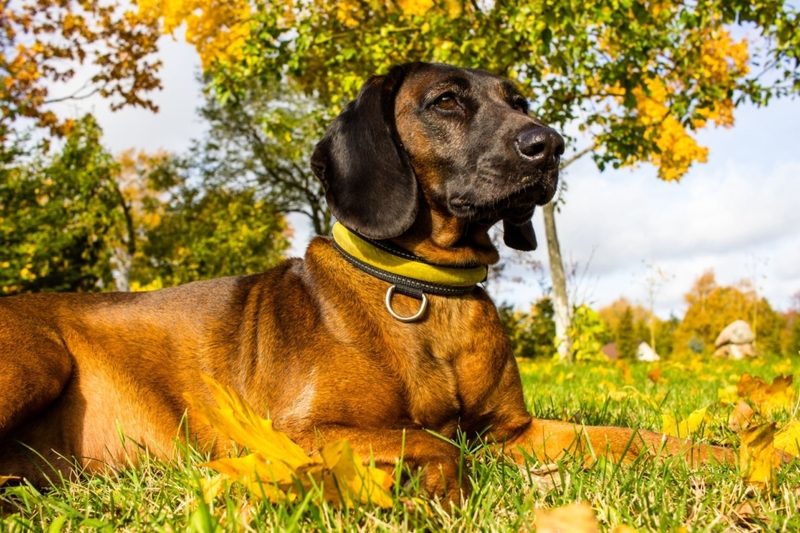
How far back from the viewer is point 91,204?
17250 millimetres

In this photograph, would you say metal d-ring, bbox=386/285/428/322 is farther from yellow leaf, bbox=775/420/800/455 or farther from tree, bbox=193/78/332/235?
tree, bbox=193/78/332/235

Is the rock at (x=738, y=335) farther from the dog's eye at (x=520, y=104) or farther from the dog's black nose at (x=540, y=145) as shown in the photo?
the dog's black nose at (x=540, y=145)

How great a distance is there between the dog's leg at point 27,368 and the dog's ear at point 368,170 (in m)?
1.29

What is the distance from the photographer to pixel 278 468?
5.62 ft

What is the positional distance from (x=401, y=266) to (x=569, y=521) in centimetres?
157

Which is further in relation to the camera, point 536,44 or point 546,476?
point 536,44

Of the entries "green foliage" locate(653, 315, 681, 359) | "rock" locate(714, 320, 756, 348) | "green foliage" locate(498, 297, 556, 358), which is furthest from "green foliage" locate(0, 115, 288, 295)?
"green foliage" locate(653, 315, 681, 359)

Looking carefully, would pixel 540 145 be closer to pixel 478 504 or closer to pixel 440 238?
pixel 440 238

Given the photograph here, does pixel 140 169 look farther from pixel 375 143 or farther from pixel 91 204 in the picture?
pixel 375 143

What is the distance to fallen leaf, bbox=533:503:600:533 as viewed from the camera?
1.28m

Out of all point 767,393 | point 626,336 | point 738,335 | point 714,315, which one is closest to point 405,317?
point 767,393

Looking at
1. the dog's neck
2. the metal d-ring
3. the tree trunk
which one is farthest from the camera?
the tree trunk

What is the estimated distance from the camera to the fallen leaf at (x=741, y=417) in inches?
121

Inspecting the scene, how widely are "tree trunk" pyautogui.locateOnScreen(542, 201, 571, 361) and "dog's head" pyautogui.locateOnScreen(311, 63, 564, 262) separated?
9946 mm
